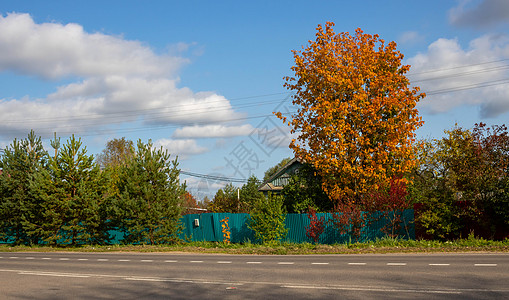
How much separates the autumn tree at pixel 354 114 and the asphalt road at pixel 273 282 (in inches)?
542

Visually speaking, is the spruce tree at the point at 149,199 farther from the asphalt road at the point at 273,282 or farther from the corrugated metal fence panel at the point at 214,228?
the asphalt road at the point at 273,282

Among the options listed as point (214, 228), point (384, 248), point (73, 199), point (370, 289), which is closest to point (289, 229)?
point (214, 228)

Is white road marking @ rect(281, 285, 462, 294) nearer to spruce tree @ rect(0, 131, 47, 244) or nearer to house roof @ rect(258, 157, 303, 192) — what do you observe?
spruce tree @ rect(0, 131, 47, 244)

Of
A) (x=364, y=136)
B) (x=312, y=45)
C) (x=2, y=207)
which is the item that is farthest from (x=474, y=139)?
(x=2, y=207)

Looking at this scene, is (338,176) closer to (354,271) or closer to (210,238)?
(210,238)

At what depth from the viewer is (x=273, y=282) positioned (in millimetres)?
11344

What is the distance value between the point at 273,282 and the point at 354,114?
18828 mm

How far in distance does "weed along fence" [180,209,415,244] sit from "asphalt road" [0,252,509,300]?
11481mm

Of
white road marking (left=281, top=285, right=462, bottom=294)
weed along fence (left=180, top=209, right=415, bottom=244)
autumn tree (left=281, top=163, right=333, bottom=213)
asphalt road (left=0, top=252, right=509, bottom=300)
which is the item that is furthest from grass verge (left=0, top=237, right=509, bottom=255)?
white road marking (left=281, top=285, right=462, bottom=294)

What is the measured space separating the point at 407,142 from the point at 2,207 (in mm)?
26636

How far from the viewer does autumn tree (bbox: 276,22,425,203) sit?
2805cm

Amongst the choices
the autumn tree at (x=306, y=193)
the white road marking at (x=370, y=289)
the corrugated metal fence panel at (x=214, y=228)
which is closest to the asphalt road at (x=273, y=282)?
the white road marking at (x=370, y=289)

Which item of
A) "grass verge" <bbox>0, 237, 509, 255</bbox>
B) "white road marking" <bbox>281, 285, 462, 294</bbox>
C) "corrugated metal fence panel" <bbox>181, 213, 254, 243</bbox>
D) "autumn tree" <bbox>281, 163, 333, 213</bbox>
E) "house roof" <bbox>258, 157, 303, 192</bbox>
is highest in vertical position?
"house roof" <bbox>258, 157, 303, 192</bbox>

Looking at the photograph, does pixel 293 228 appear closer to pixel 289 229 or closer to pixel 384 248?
pixel 289 229
